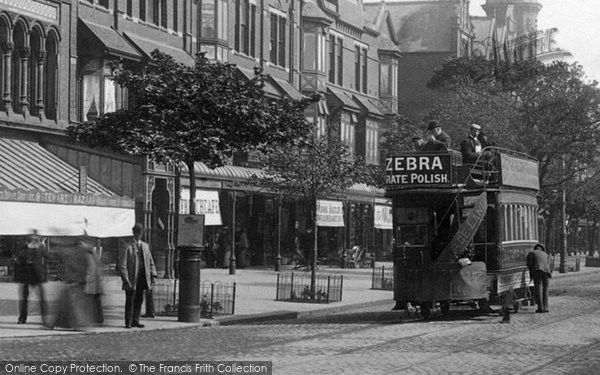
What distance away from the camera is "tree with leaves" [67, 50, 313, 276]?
22594 millimetres

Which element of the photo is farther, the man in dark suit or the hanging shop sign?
the hanging shop sign

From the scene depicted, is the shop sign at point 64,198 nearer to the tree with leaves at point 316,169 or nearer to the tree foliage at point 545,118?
the tree with leaves at point 316,169

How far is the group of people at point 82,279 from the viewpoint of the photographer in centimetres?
1912

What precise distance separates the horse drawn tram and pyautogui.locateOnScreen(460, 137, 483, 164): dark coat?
0.57 ft

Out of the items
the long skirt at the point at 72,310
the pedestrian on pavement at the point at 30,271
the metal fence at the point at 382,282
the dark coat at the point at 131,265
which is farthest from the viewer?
the metal fence at the point at 382,282

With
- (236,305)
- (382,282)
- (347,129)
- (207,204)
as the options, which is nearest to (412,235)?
(236,305)

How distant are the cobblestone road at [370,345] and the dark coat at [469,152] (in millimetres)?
3186

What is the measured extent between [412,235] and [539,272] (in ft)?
12.2

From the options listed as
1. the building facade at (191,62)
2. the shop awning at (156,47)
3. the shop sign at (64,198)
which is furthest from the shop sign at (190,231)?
the shop awning at (156,47)

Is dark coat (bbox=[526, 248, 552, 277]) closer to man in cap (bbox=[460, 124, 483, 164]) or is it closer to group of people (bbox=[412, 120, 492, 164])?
group of people (bbox=[412, 120, 492, 164])

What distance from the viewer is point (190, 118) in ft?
75.0

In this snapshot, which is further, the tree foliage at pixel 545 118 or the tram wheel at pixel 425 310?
the tree foliage at pixel 545 118

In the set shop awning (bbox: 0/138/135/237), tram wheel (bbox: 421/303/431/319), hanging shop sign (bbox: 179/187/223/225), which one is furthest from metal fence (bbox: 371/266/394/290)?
tram wheel (bbox: 421/303/431/319)

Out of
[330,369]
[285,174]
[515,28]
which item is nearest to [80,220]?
[285,174]
